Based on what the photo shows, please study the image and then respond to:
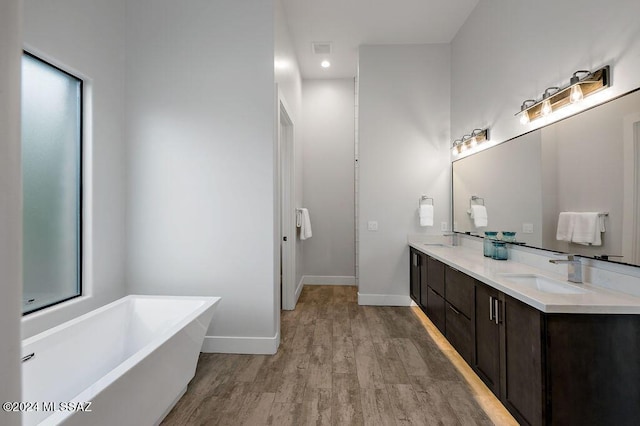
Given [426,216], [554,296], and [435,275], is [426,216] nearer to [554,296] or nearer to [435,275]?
[435,275]

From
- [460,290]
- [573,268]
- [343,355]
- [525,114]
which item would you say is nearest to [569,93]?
[525,114]

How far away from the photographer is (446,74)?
3963 mm

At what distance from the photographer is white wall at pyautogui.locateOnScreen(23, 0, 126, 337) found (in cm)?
196

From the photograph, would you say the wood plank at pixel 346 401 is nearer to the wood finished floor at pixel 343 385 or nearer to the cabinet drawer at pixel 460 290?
the wood finished floor at pixel 343 385

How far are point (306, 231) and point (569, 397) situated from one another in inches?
132

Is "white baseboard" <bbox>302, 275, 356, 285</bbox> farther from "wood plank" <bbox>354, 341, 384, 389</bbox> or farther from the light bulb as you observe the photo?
the light bulb

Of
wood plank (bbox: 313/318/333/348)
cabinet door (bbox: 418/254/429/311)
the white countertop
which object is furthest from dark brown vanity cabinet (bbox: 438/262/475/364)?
wood plank (bbox: 313/318/333/348)

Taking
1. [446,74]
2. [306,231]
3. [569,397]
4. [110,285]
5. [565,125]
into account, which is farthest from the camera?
[306,231]

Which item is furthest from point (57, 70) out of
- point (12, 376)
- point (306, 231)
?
point (306, 231)

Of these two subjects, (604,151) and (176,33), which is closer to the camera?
(604,151)

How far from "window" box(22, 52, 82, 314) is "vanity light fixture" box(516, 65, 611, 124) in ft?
10.3

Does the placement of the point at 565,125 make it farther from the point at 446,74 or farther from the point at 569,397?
the point at 446,74

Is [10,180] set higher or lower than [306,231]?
higher

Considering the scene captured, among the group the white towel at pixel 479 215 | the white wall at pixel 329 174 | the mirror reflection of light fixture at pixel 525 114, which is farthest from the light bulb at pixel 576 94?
the white wall at pixel 329 174
